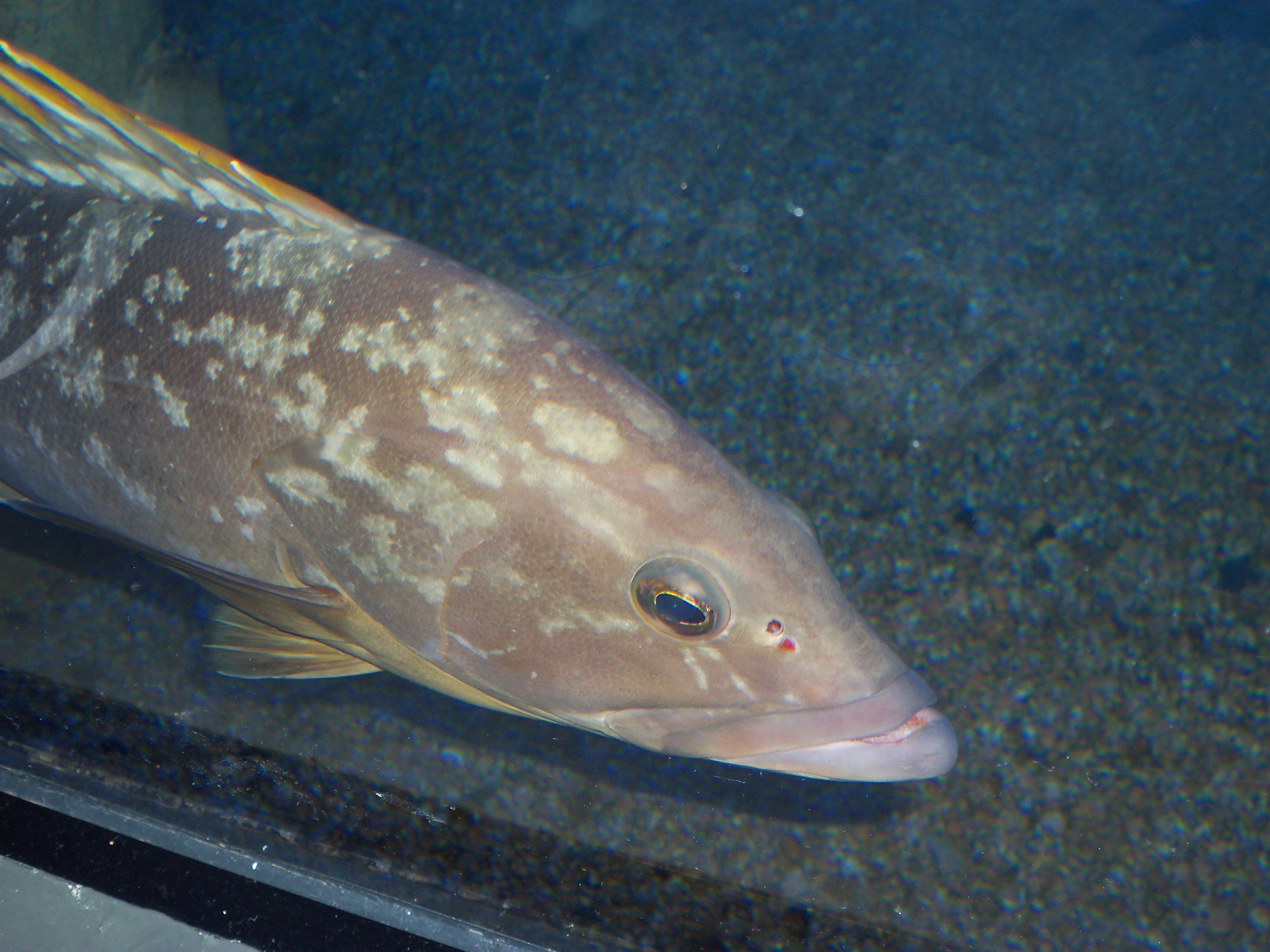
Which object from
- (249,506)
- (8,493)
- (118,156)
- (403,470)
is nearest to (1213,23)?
(403,470)

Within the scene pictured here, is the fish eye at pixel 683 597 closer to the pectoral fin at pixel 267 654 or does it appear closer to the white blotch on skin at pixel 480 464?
the white blotch on skin at pixel 480 464

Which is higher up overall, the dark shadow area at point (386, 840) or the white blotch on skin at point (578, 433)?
the white blotch on skin at point (578, 433)

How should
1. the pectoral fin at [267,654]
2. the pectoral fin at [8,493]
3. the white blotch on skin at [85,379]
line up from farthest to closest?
the pectoral fin at [8,493], the pectoral fin at [267,654], the white blotch on skin at [85,379]

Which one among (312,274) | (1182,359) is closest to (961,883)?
(312,274)

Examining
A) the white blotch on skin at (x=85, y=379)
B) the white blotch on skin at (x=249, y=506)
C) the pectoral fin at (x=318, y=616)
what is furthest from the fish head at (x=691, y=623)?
the white blotch on skin at (x=85, y=379)

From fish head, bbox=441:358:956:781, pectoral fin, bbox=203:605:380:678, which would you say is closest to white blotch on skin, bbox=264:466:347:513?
fish head, bbox=441:358:956:781

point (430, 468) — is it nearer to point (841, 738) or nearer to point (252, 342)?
point (252, 342)

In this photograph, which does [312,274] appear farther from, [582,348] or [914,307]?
[914,307]
